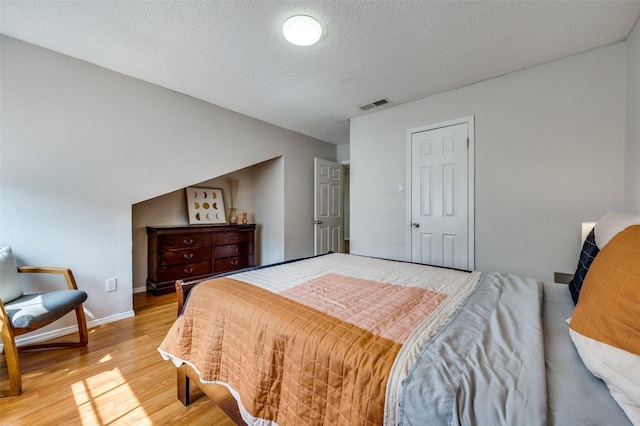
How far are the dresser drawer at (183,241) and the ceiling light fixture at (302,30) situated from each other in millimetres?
2657

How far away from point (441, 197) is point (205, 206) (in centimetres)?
329

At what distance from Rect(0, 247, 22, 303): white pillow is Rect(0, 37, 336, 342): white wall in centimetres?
20

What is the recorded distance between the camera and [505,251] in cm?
251

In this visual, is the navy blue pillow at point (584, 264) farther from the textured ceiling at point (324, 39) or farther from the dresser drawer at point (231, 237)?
the dresser drawer at point (231, 237)

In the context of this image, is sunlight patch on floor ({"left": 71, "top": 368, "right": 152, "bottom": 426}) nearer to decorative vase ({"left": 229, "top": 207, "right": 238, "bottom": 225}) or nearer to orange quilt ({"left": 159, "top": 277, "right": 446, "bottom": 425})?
orange quilt ({"left": 159, "top": 277, "right": 446, "bottom": 425})

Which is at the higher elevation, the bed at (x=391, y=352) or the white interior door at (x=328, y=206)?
the white interior door at (x=328, y=206)

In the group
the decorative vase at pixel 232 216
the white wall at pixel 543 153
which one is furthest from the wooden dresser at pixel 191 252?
the white wall at pixel 543 153

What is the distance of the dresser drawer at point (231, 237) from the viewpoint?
3676 mm

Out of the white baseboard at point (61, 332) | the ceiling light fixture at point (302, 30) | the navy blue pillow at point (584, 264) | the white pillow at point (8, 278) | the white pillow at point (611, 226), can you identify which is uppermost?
the ceiling light fixture at point (302, 30)

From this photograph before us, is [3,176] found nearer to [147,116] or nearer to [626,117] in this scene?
[147,116]

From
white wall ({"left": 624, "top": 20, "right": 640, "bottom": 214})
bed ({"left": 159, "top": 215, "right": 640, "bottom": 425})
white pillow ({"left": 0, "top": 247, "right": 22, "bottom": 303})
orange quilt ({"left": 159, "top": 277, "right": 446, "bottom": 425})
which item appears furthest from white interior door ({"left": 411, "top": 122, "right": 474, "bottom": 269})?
white pillow ({"left": 0, "top": 247, "right": 22, "bottom": 303})

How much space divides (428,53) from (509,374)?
2.36m

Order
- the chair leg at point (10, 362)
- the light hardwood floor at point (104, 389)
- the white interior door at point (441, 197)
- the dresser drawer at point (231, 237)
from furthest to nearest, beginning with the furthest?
the dresser drawer at point (231, 237), the white interior door at point (441, 197), the chair leg at point (10, 362), the light hardwood floor at point (104, 389)

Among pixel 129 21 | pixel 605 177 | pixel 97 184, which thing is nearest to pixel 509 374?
pixel 605 177
